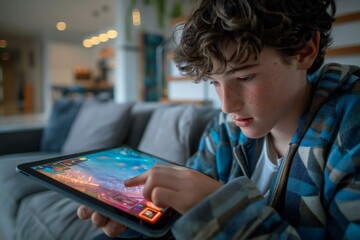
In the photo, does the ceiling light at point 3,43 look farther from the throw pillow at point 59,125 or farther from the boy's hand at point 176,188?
the boy's hand at point 176,188

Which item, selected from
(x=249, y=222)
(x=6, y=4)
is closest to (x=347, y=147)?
(x=249, y=222)

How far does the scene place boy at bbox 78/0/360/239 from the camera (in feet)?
1.20

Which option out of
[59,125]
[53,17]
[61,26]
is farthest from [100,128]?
[61,26]

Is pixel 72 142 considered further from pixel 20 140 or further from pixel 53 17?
pixel 53 17

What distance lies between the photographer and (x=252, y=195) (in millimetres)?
389

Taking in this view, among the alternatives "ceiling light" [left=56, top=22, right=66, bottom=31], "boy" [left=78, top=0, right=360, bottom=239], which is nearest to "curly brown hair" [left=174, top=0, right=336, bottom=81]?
"boy" [left=78, top=0, right=360, bottom=239]

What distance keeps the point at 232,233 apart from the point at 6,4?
20.8 feet

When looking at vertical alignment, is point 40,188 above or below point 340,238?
below

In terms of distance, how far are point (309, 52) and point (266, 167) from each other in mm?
268

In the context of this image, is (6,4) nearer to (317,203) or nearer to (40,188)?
(40,188)

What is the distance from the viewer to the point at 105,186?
0.45 metres

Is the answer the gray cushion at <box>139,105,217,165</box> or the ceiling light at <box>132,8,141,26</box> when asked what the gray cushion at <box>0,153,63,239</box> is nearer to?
the gray cushion at <box>139,105,217,165</box>

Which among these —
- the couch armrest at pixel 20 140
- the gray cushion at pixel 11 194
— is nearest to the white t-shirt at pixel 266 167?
the gray cushion at pixel 11 194

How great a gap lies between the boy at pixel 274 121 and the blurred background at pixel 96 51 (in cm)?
20
